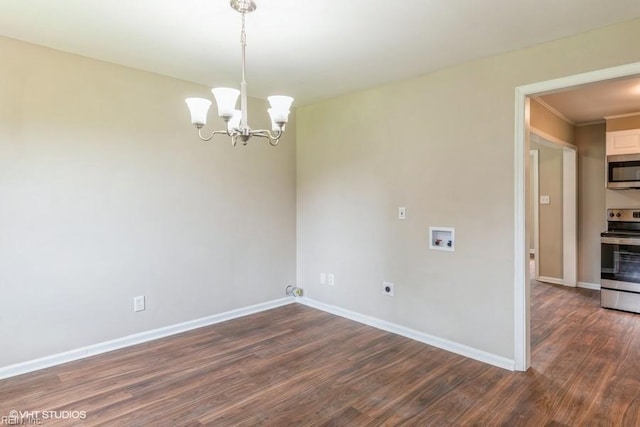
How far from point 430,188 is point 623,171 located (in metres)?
3.04

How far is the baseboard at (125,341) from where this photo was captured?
2.69 meters

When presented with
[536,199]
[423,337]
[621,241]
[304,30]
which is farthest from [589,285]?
[304,30]

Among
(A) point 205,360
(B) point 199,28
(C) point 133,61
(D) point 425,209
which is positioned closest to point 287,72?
(B) point 199,28

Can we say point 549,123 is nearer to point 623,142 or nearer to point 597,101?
point 597,101

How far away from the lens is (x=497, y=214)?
9.39ft

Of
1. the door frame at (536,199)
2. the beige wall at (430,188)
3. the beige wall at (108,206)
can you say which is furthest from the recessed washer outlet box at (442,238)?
the door frame at (536,199)

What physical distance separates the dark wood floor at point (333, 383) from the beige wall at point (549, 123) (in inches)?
88.2

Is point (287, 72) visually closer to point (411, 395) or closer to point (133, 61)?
point (133, 61)

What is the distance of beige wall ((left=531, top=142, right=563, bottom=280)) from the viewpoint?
5.39m

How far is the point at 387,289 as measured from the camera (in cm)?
362

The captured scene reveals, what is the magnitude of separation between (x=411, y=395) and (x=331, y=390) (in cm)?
A: 54

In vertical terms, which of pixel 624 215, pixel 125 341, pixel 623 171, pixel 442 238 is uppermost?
pixel 623 171

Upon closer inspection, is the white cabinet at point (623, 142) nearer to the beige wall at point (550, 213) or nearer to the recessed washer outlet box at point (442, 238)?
the beige wall at point (550, 213)

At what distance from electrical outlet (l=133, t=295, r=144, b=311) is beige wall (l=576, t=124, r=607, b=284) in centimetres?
566
